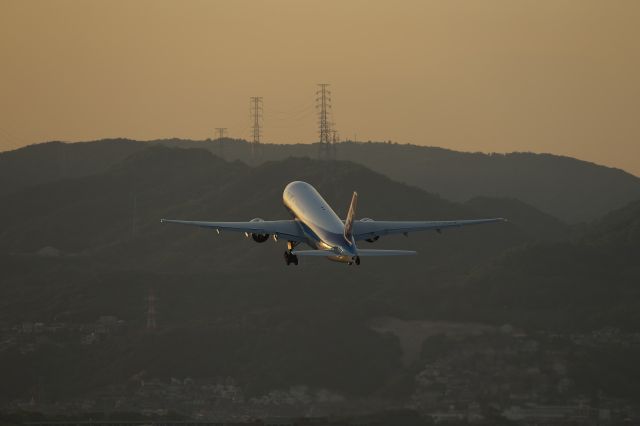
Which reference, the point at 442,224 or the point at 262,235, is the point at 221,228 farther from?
the point at 442,224

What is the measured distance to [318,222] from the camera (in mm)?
157125

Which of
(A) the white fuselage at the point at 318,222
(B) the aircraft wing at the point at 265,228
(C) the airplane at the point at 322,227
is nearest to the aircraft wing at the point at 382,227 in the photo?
(C) the airplane at the point at 322,227

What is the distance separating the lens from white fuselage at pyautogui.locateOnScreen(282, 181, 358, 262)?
14888 cm

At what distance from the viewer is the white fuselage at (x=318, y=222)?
149 meters

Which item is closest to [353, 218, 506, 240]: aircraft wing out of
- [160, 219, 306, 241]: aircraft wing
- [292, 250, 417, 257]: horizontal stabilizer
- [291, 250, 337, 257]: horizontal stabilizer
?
[160, 219, 306, 241]: aircraft wing

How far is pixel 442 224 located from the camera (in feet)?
523

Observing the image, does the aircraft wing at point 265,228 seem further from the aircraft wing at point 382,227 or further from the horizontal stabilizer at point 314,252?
the horizontal stabilizer at point 314,252

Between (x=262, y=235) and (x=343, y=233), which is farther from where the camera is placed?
(x=262, y=235)

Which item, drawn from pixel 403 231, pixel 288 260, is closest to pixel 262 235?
pixel 288 260

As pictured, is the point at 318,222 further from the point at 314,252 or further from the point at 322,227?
the point at 314,252

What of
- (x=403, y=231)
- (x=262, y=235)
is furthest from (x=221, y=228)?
(x=403, y=231)

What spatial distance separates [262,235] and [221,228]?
530cm

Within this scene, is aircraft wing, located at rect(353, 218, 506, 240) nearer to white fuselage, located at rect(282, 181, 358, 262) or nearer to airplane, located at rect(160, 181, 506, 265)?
airplane, located at rect(160, 181, 506, 265)

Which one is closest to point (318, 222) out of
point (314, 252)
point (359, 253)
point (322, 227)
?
point (322, 227)
